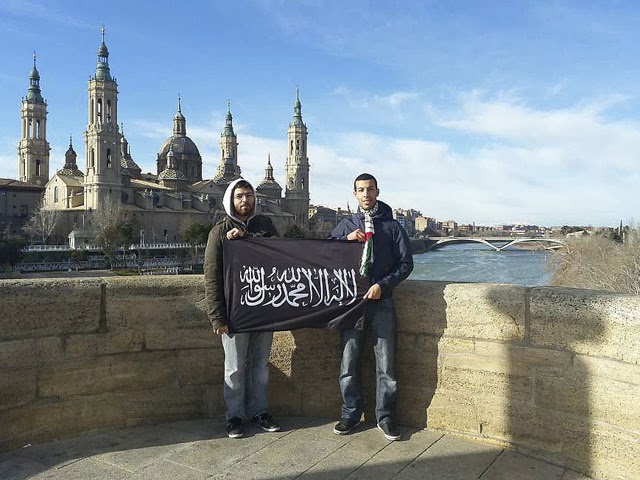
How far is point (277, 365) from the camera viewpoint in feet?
11.5

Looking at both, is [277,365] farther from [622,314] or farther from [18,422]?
[622,314]

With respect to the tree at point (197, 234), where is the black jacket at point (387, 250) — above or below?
below

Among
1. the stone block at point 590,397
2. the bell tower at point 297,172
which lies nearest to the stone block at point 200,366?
the stone block at point 590,397

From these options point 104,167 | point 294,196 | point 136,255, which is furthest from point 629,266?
point 294,196

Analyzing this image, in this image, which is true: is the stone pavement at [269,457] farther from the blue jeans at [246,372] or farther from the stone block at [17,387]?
the stone block at [17,387]

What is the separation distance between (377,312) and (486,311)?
0.61 meters

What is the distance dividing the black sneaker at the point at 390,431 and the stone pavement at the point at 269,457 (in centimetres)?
4

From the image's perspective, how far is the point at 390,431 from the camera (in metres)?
3.11

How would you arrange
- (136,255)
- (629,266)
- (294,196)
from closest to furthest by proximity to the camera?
(629,266) → (136,255) → (294,196)

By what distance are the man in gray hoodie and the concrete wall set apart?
22cm

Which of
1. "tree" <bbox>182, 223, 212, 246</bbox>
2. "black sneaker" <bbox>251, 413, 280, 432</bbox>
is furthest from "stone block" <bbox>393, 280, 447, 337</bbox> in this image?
"tree" <bbox>182, 223, 212, 246</bbox>

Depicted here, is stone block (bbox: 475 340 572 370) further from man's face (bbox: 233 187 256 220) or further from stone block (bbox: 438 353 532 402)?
man's face (bbox: 233 187 256 220)

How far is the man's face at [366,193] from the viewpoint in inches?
128

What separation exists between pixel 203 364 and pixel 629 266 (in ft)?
92.5
